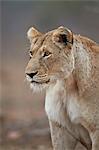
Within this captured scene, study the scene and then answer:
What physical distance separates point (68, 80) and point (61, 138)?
0.71 metres

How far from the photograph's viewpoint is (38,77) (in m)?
6.51

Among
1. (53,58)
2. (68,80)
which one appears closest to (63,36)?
(53,58)

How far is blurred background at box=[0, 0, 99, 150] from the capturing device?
1231 centimetres

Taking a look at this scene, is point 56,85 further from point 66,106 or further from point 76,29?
point 76,29

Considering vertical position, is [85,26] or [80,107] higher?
[85,26]

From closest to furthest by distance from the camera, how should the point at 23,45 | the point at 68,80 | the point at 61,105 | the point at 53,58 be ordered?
the point at 53,58 < the point at 68,80 < the point at 61,105 < the point at 23,45

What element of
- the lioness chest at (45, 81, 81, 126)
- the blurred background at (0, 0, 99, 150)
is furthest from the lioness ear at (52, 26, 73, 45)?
the blurred background at (0, 0, 99, 150)

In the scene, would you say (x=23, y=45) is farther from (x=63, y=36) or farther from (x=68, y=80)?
(x=63, y=36)

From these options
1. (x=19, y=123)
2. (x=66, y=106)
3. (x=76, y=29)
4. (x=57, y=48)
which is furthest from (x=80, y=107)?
(x=19, y=123)

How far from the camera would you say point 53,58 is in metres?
6.61

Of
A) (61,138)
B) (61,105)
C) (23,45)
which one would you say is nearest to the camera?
(61,105)

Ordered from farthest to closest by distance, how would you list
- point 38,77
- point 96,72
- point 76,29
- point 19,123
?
point 19,123 → point 76,29 → point 96,72 → point 38,77

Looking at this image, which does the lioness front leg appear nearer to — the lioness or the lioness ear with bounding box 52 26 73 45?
the lioness

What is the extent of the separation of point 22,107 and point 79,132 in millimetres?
6469
